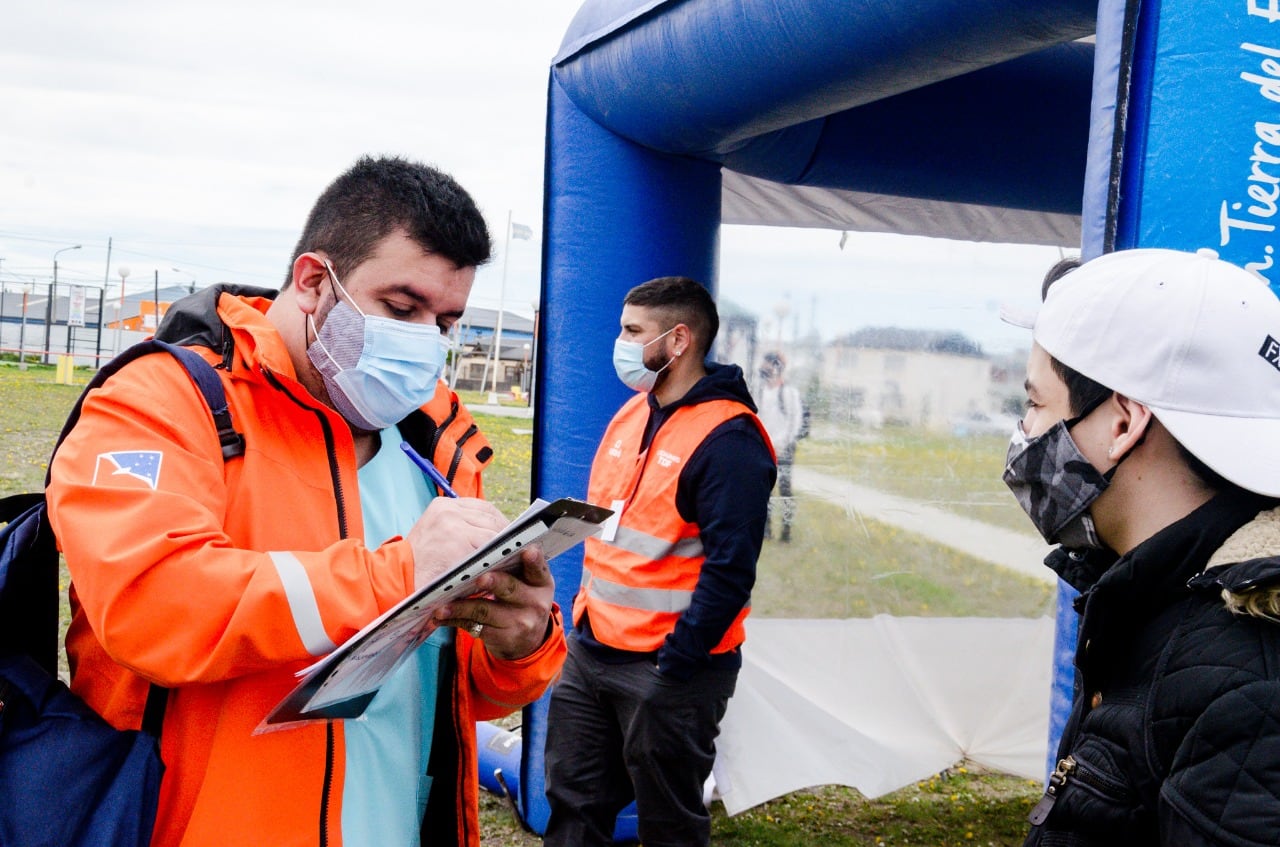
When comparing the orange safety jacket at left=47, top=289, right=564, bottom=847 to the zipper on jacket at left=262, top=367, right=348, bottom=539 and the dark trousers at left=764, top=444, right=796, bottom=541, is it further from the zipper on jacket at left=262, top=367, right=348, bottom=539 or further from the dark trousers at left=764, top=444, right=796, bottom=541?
the dark trousers at left=764, top=444, right=796, bottom=541

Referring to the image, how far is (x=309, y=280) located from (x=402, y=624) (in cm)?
63

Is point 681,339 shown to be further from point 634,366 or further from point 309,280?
point 309,280

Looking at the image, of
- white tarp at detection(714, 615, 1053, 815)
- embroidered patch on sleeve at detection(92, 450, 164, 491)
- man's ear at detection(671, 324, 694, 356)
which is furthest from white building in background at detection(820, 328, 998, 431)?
embroidered patch on sleeve at detection(92, 450, 164, 491)

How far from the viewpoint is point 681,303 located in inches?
140

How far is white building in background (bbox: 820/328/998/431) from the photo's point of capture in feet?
15.2

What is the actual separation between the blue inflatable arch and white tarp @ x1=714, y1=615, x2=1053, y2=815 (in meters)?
1.18

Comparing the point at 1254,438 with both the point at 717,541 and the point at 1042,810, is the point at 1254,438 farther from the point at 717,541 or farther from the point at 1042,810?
the point at 717,541

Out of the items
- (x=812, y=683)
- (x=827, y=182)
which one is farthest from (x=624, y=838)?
(x=827, y=182)

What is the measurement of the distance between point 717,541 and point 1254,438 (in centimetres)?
204

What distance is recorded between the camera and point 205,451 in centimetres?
136

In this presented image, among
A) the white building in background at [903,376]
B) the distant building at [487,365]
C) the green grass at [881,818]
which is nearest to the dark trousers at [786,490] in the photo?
the white building in background at [903,376]

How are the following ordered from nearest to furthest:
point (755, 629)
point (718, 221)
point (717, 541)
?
point (717, 541)
point (718, 221)
point (755, 629)

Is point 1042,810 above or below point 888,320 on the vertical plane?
below

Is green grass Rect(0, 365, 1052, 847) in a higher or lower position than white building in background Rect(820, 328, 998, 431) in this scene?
lower
